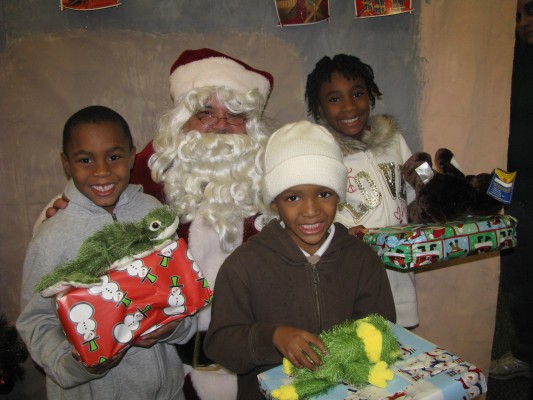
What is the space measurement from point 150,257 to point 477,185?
161cm

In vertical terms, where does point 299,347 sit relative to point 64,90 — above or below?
below

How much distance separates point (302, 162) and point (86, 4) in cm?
189

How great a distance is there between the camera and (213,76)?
2.09 meters

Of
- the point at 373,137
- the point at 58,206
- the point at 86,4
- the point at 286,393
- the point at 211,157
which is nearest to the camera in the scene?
the point at 286,393

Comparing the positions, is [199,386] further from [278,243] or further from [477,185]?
[477,185]

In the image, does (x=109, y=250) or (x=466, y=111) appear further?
(x=466, y=111)

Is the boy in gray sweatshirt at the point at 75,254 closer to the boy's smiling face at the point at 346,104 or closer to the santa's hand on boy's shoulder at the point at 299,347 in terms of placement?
the santa's hand on boy's shoulder at the point at 299,347

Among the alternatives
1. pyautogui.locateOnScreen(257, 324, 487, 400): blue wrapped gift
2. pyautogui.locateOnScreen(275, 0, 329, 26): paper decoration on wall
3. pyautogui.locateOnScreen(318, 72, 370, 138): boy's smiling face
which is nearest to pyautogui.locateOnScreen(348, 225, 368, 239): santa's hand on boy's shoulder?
pyautogui.locateOnScreen(318, 72, 370, 138): boy's smiling face

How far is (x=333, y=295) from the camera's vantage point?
4.79 feet

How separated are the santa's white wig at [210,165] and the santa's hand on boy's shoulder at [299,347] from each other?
78 centimetres

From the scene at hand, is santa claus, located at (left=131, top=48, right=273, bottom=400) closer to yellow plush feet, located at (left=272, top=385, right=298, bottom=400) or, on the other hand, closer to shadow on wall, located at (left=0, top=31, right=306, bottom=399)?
shadow on wall, located at (left=0, top=31, right=306, bottom=399)

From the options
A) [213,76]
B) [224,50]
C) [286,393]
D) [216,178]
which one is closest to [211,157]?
[216,178]

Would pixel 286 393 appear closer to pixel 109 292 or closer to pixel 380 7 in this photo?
pixel 109 292


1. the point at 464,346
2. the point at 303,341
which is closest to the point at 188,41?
the point at 303,341
